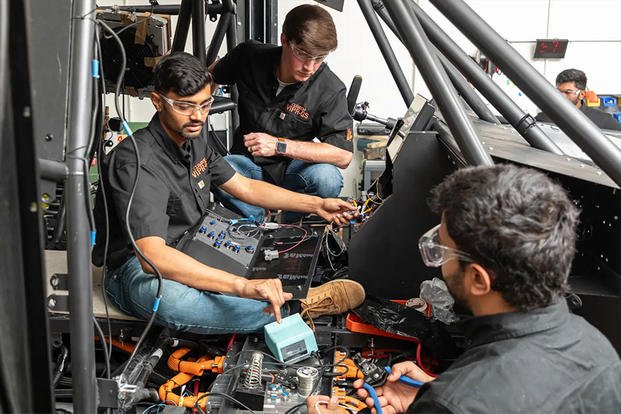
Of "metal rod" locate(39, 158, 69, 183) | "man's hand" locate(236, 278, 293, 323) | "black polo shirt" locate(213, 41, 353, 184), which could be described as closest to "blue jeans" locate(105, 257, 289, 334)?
"man's hand" locate(236, 278, 293, 323)

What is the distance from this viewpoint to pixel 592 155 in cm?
169

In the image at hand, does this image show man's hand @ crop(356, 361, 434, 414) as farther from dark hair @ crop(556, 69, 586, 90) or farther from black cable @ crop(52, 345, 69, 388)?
dark hair @ crop(556, 69, 586, 90)

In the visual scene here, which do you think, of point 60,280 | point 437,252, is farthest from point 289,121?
point 437,252

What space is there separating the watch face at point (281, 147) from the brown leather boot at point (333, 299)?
3.11ft

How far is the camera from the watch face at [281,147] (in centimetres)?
319

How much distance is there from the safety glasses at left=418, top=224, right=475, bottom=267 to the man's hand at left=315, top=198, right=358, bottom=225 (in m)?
1.45

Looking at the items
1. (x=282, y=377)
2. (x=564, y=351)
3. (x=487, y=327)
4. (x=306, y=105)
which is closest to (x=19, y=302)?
(x=487, y=327)

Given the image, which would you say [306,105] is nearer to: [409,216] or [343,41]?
[409,216]

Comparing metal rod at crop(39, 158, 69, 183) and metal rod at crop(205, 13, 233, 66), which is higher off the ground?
metal rod at crop(205, 13, 233, 66)

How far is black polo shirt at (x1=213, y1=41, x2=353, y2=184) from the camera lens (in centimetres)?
336

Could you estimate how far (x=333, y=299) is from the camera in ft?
7.99

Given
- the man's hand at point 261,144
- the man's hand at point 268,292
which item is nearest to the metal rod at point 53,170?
the man's hand at point 268,292

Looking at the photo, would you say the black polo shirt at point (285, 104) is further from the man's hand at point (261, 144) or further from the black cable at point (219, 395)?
the black cable at point (219, 395)

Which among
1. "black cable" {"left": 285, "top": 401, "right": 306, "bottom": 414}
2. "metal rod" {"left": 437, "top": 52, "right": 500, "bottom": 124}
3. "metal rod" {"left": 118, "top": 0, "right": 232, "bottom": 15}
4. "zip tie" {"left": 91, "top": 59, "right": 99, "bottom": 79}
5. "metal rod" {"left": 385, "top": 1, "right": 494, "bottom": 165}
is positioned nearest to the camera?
"zip tie" {"left": 91, "top": 59, "right": 99, "bottom": 79}
